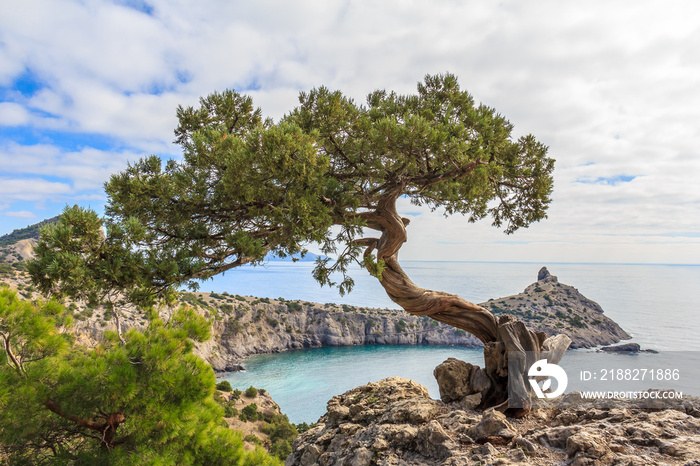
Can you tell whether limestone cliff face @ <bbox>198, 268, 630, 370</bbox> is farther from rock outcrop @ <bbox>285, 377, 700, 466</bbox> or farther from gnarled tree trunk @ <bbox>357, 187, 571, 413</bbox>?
rock outcrop @ <bbox>285, 377, 700, 466</bbox>

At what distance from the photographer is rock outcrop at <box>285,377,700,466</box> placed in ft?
10.2

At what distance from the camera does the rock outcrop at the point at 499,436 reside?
3.11 meters

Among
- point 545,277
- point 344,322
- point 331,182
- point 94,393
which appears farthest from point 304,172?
point 344,322

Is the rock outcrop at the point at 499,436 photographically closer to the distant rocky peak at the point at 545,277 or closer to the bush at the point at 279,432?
the bush at the point at 279,432

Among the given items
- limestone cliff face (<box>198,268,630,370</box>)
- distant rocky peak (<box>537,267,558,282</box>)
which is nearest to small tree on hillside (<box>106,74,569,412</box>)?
limestone cliff face (<box>198,268,630,370</box>)

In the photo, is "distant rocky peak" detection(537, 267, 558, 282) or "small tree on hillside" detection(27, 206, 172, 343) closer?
"small tree on hillside" detection(27, 206, 172, 343)

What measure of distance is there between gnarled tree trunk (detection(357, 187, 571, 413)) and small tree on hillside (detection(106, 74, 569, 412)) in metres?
0.02

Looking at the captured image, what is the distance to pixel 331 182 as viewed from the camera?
15.7 ft

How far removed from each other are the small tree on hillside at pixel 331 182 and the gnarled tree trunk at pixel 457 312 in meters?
0.02

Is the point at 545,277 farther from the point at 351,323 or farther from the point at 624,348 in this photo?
the point at 351,323

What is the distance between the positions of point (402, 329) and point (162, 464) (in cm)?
6152

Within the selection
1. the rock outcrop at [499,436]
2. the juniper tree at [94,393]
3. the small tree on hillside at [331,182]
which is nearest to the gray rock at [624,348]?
the small tree on hillside at [331,182]

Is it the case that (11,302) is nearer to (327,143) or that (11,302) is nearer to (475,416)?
(327,143)

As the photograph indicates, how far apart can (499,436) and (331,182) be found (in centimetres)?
372
